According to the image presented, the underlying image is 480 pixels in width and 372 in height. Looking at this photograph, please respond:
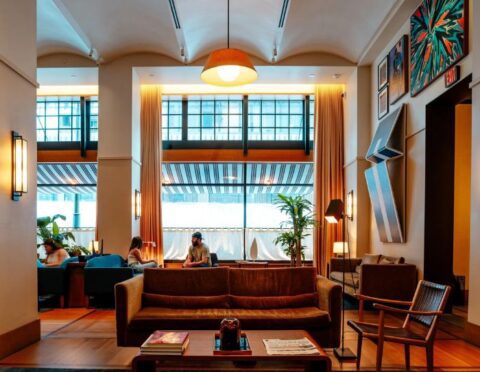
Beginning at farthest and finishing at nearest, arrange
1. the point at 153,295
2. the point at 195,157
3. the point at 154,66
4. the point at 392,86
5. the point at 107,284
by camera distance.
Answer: the point at 195,157
the point at 154,66
the point at 392,86
the point at 107,284
the point at 153,295

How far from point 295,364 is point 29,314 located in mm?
2838

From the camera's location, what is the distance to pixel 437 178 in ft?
19.7

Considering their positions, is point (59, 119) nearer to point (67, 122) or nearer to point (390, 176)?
point (67, 122)

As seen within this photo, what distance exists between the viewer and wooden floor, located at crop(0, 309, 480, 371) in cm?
394

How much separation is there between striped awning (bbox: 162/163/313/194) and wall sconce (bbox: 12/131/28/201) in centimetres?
633

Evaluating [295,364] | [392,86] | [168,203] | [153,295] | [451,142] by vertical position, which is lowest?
[295,364]

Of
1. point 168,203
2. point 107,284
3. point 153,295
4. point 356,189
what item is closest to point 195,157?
point 168,203

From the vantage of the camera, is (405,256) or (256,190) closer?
(405,256)

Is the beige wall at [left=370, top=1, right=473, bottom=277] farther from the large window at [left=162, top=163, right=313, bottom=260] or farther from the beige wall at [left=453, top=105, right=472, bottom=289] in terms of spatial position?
the large window at [left=162, top=163, right=313, bottom=260]

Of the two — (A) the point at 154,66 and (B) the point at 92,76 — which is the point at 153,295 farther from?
(B) the point at 92,76

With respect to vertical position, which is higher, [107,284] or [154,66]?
[154,66]

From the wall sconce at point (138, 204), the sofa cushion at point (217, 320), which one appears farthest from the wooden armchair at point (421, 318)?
the wall sconce at point (138, 204)

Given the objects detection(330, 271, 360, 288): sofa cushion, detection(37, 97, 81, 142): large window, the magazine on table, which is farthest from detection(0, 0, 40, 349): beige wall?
detection(37, 97, 81, 142): large window

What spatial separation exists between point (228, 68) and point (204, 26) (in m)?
3.77
